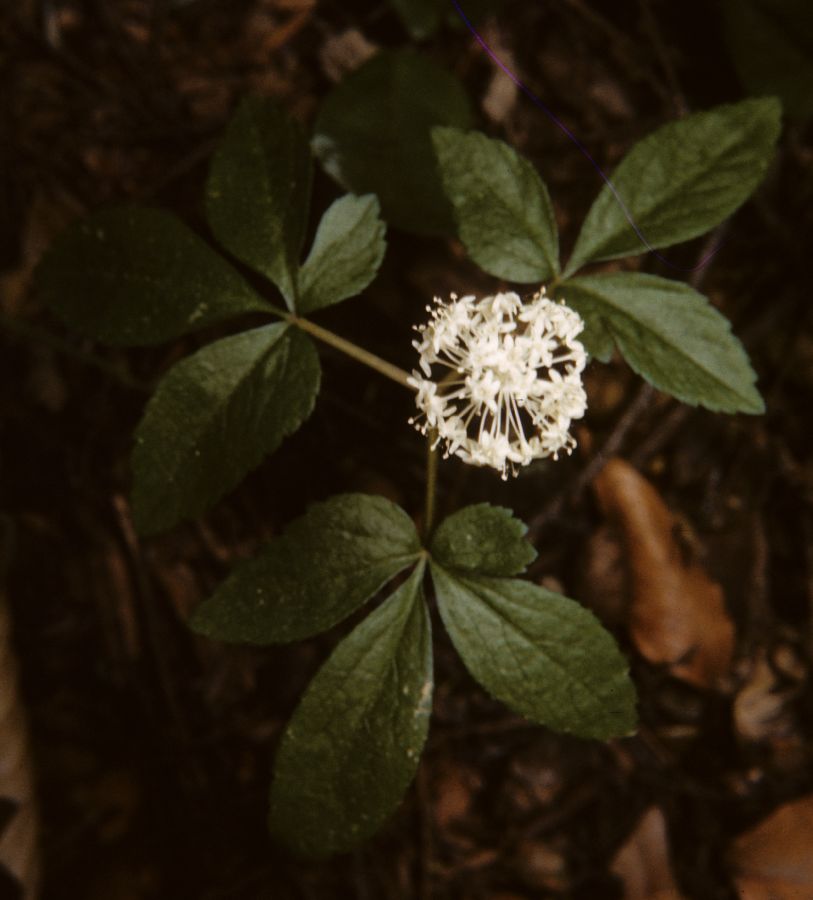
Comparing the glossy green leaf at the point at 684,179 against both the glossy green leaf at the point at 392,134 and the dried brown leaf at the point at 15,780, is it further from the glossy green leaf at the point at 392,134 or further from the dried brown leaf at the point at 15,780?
the dried brown leaf at the point at 15,780

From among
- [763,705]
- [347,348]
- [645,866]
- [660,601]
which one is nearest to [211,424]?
[347,348]

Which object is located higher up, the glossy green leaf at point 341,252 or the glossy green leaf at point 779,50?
the glossy green leaf at point 779,50

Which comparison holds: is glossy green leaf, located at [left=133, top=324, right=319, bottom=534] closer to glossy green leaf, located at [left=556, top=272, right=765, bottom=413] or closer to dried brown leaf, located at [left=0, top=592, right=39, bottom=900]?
glossy green leaf, located at [left=556, top=272, right=765, bottom=413]

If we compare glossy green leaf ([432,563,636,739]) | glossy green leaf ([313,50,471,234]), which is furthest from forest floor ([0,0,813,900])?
glossy green leaf ([432,563,636,739])

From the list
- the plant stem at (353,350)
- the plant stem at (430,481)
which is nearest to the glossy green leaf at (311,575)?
the plant stem at (430,481)

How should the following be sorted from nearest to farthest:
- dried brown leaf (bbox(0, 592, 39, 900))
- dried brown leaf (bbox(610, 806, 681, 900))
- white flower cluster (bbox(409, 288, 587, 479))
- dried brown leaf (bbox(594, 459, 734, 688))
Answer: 1. white flower cluster (bbox(409, 288, 587, 479))
2. dried brown leaf (bbox(0, 592, 39, 900))
3. dried brown leaf (bbox(610, 806, 681, 900))
4. dried brown leaf (bbox(594, 459, 734, 688))

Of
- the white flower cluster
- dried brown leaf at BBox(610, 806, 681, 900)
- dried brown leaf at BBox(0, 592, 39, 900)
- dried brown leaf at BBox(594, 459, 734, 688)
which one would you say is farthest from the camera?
dried brown leaf at BBox(594, 459, 734, 688)

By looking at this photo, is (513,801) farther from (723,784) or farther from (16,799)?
(16,799)

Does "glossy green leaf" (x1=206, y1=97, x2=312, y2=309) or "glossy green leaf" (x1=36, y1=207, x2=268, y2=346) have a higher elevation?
"glossy green leaf" (x1=206, y1=97, x2=312, y2=309)
